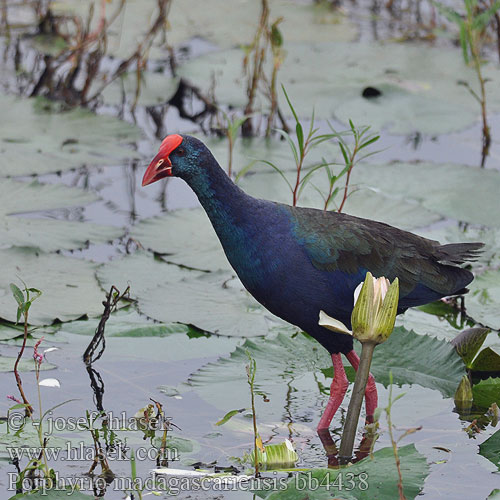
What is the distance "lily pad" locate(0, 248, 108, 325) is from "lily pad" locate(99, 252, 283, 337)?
0.28 feet

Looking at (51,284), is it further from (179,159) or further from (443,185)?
(443,185)

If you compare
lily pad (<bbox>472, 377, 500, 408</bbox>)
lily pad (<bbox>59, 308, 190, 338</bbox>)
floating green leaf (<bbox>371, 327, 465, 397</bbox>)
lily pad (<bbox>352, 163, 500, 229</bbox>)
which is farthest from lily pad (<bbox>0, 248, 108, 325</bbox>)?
lily pad (<bbox>352, 163, 500, 229</bbox>)

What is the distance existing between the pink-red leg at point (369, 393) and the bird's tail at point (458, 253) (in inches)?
15.4

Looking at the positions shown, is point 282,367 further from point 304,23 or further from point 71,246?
point 304,23

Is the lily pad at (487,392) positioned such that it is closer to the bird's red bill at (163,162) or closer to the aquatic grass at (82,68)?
the bird's red bill at (163,162)

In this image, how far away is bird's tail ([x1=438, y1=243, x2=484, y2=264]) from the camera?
289 centimetres

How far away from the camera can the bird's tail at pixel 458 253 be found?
2895 mm

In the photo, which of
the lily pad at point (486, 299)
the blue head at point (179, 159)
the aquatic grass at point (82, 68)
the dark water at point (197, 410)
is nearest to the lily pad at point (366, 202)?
the lily pad at point (486, 299)

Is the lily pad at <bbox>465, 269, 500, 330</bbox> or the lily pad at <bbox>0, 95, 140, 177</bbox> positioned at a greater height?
the lily pad at <bbox>0, 95, 140, 177</bbox>

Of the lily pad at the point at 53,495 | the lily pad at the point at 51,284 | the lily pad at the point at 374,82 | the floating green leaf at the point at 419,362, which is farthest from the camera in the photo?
the lily pad at the point at 374,82

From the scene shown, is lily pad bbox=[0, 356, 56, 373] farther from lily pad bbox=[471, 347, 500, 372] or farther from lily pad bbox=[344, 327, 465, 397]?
lily pad bbox=[471, 347, 500, 372]

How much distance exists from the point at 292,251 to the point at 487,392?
29.5 inches

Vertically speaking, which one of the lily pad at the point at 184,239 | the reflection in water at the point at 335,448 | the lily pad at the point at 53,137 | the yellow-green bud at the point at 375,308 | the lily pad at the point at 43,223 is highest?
the yellow-green bud at the point at 375,308

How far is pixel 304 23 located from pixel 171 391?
410 centimetres
